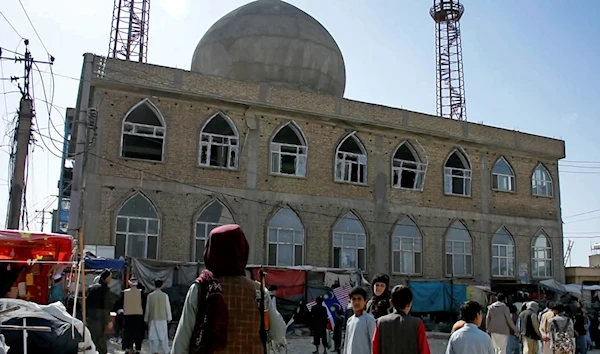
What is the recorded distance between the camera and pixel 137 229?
57.2ft

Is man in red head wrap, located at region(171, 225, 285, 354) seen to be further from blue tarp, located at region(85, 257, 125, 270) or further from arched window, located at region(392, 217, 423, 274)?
arched window, located at region(392, 217, 423, 274)

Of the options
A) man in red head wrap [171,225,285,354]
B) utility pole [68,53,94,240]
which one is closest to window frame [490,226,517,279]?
utility pole [68,53,94,240]

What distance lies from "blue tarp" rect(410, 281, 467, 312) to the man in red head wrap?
16241 millimetres

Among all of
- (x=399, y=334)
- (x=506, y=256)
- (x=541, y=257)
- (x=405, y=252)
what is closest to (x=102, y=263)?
(x=399, y=334)

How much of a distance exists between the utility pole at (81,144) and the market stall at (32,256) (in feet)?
22.8

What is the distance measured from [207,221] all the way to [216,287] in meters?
15.5

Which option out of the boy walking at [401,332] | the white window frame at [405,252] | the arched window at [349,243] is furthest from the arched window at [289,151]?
the boy walking at [401,332]

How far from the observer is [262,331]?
3.21 meters

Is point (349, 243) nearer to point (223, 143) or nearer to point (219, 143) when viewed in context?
point (223, 143)

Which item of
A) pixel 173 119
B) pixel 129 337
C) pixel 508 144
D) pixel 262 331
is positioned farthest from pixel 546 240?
pixel 262 331

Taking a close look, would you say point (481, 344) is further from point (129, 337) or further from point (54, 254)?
point (54, 254)

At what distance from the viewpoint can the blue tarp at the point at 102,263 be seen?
13594 millimetres

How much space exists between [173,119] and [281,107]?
3.41m

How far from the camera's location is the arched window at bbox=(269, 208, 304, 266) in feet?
62.7
